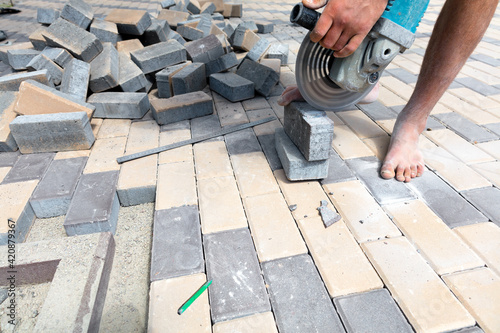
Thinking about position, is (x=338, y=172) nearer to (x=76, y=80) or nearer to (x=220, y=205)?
(x=220, y=205)

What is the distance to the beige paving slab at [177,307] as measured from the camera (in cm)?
146

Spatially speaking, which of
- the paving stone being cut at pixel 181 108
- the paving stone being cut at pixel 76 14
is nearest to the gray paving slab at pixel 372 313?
the paving stone being cut at pixel 181 108

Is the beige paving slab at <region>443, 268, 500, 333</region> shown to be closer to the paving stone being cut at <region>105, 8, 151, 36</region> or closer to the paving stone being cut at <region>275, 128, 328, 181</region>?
the paving stone being cut at <region>275, 128, 328, 181</region>

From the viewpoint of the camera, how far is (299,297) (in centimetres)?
156

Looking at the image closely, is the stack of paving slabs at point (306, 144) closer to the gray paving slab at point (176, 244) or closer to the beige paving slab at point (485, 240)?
the gray paving slab at point (176, 244)

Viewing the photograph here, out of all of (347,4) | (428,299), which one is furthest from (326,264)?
(347,4)

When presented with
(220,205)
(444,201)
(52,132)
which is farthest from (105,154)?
(444,201)

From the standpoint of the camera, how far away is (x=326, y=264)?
5.63 ft

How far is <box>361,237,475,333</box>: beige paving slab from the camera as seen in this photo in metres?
1.45

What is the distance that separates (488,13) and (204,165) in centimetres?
225

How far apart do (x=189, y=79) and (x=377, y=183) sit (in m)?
2.32

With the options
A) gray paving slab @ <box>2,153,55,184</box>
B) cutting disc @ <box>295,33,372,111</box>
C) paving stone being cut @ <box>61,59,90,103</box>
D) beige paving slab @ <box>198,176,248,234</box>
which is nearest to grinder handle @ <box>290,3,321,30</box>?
cutting disc @ <box>295,33,372,111</box>

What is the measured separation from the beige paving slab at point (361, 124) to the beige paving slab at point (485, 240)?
1.14 metres

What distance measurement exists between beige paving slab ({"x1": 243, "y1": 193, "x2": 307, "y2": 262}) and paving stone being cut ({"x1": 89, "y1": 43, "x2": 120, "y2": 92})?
230 centimetres
